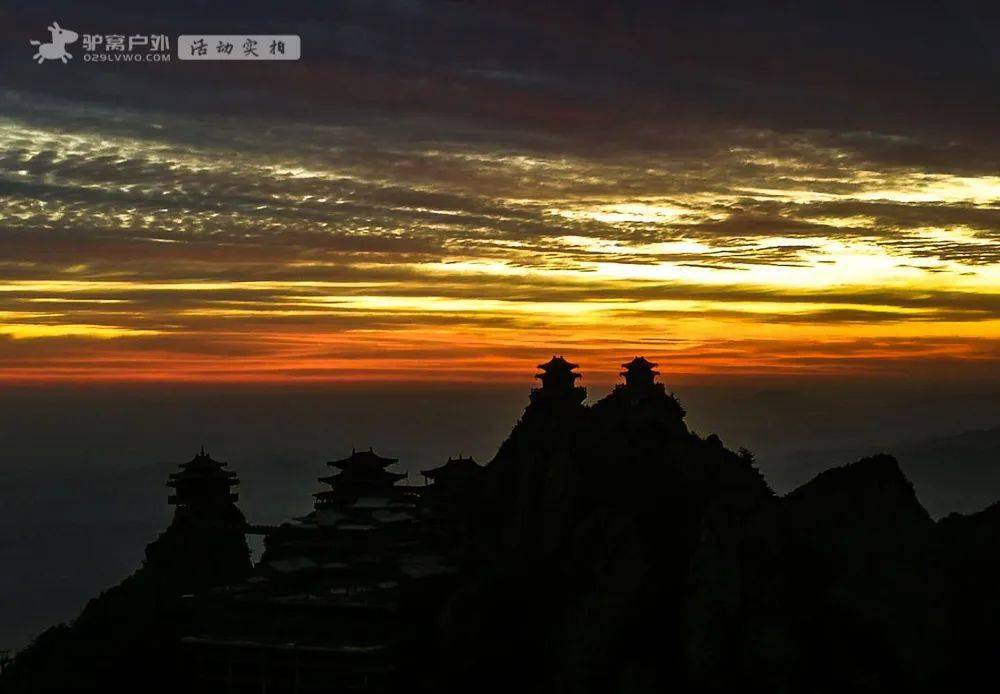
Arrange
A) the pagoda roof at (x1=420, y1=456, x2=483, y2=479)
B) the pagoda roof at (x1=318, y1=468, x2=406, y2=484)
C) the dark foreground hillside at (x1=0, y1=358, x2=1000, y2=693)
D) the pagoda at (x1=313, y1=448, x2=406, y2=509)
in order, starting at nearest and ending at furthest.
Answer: the dark foreground hillside at (x1=0, y1=358, x2=1000, y2=693) → the pagoda roof at (x1=420, y1=456, x2=483, y2=479) → the pagoda at (x1=313, y1=448, x2=406, y2=509) → the pagoda roof at (x1=318, y1=468, x2=406, y2=484)

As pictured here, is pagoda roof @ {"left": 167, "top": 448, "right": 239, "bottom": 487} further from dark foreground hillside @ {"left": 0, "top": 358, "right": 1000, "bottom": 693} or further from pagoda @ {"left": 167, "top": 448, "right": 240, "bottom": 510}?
dark foreground hillside @ {"left": 0, "top": 358, "right": 1000, "bottom": 693}

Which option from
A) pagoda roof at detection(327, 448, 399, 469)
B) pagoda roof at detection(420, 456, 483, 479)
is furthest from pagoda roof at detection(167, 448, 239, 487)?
pagoda roof at detection(420, 456, 483, 479)

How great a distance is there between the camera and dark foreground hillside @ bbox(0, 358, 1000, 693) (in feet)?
185

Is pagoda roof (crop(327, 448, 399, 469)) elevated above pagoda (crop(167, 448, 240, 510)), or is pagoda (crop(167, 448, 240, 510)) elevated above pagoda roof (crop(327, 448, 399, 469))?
pagoda roof (crop(327, 448, 399, 469))

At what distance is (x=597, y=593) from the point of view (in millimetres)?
59938

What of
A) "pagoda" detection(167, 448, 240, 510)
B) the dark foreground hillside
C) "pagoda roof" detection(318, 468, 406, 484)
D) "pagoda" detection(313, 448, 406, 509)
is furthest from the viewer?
"pagoda" detection(167, 448, 240, 510)

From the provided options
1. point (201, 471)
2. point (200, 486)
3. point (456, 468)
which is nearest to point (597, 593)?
point (456, 468)

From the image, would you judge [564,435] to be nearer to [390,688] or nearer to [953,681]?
[390,688]

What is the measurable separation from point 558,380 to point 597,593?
95.5ft

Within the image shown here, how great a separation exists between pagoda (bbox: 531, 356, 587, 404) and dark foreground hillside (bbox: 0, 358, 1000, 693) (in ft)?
32.7

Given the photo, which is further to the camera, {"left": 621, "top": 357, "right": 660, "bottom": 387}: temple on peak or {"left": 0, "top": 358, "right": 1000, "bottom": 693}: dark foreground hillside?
{"left": 621, "top": 357, "right": 660, "bottom": 387}: temple on peak

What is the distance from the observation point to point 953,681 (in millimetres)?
55125

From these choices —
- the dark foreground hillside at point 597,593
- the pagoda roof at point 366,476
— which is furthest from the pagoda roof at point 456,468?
the pagoda roof at point 366,476

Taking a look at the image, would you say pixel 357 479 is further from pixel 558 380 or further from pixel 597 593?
pixel 597 593
